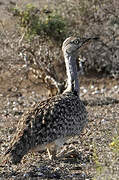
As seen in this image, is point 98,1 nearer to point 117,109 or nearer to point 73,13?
point 73,13

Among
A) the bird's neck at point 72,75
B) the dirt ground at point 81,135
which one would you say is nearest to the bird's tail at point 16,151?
the dirt ground at point 81,135

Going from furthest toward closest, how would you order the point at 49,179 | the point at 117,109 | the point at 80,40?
the point at 117,109, the point at 80,40, the point at 49,179

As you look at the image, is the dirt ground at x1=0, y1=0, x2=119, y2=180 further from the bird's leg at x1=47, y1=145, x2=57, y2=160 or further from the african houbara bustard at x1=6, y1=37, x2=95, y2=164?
the african houbara bustard at x1=6, y1=37, x2=95, y2=164

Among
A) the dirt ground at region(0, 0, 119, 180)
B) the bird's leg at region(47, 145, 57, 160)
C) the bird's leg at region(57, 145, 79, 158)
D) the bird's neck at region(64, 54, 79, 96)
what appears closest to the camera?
the dirt ground at region(0, 0, 119, 180)

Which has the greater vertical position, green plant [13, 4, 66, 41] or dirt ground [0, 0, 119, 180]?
green plant [13, 4, 66, 41]

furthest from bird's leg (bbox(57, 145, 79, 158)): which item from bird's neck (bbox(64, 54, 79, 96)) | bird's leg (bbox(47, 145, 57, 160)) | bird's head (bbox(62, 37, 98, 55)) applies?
bird's head (bbox(62, 37, 98, 55))

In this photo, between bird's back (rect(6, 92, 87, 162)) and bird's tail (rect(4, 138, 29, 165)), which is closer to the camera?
bird's tail (rect(4, 138, 29, 165))

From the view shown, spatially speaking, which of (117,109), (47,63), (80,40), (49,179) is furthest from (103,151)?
(47,63)

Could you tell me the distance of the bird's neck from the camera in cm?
725

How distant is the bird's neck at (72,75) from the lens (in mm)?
7250

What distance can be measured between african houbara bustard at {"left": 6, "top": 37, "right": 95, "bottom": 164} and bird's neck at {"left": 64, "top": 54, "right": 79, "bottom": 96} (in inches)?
10.3

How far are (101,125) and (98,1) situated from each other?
4.37 meters

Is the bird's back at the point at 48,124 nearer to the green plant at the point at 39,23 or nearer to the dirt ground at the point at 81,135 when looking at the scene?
the dirt ground at the point at 81,135

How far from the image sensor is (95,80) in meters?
12.3
